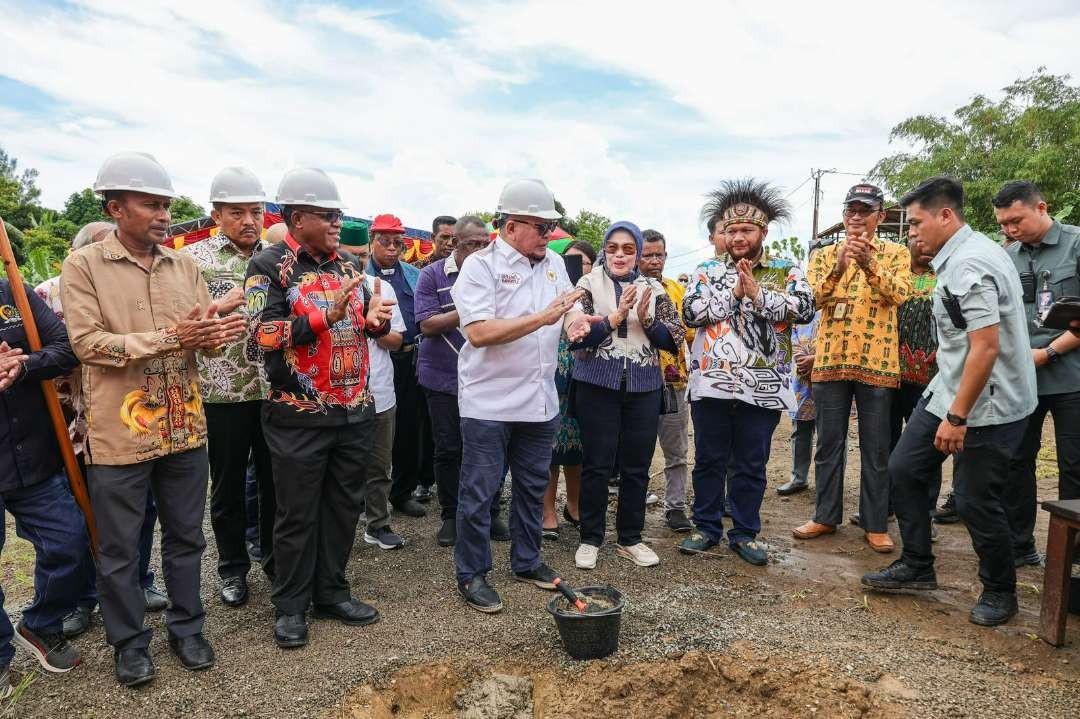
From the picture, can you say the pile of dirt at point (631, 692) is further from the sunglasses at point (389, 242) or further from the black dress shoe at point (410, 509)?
the sunglasses at point (389, 242)

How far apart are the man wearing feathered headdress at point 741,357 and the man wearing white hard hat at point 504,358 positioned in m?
1.00

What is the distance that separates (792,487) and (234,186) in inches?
196

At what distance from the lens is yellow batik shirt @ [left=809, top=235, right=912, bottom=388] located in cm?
463

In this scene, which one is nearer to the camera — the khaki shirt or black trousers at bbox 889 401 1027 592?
the khaki shirt

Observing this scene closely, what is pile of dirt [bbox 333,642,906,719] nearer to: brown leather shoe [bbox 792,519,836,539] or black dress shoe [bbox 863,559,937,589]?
black dress shoe [bbox 863,559,937,589]

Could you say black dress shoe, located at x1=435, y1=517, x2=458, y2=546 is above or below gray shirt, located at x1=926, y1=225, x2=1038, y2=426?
below

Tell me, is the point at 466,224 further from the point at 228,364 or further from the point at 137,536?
the point at 137,536

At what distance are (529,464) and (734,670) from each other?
1468 millimetres

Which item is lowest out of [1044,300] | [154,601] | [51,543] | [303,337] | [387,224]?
[154,601]

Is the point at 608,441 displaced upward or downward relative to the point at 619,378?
downward

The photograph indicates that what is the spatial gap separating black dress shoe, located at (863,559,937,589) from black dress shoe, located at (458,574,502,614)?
83.5 inches

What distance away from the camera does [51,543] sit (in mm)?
3146

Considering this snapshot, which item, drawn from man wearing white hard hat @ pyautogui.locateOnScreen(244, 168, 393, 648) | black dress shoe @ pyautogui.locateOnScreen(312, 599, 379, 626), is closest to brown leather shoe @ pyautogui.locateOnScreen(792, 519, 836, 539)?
black dress shoe @ pyautogui.locateOnScreen(312, 599, 379, 626)

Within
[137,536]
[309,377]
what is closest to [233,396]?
[309,377]
